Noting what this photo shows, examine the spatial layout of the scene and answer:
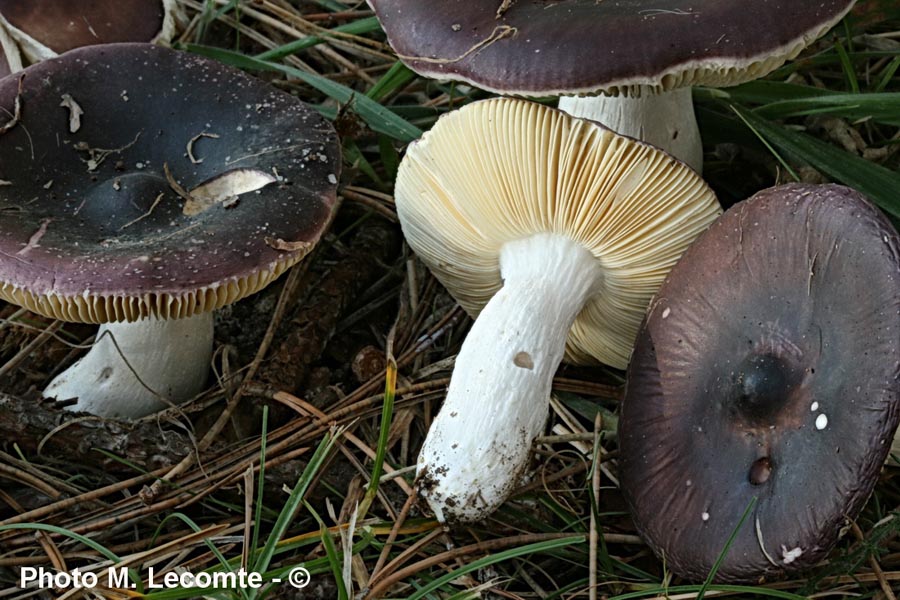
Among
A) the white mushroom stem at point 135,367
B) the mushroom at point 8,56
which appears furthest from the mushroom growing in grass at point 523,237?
the mushroom at point 8,56

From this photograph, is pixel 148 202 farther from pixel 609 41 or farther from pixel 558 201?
pixel 609 41

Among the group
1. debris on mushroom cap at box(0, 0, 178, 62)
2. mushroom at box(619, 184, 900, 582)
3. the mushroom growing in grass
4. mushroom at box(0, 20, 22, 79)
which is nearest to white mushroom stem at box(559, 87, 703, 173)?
the mushroom growing in grass

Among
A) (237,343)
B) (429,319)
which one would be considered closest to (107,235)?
(237,343)

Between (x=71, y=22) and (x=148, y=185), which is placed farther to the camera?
(x=71, y=22)

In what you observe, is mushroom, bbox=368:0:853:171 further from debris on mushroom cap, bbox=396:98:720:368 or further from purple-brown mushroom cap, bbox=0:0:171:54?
purple-brown mushroom cap, bbox=0:0:171:54

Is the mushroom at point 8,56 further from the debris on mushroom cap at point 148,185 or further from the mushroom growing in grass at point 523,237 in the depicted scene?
the mushroom growing in grass at point 523,237

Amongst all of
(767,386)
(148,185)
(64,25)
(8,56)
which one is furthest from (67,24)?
(767,386)

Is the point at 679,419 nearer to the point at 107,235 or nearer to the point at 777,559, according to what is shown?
the point at 777,559
